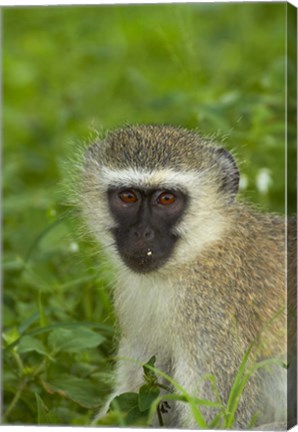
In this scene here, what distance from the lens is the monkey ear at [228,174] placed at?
7.11 m

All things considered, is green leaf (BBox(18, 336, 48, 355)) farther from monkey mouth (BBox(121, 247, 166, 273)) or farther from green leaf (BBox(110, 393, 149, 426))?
monkey mouth (BBox(121, 247, 166, 273))

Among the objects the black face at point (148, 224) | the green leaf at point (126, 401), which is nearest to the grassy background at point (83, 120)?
the green leaf at point (126, 401)

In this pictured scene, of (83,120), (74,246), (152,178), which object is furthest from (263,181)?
(83,120)

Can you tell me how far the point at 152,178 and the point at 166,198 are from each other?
0.47ft

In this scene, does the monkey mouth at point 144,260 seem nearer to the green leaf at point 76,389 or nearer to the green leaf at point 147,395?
the green leaf at point 147,395

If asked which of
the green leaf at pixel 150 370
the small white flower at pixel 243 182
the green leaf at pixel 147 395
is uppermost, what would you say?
the small white flower at pixel 243 182

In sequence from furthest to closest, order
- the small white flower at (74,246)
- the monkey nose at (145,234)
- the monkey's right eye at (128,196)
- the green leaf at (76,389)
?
the small white flower at (74,246) → the green leaf at (76,389) → the monkey's right eye at (128,196) → the monkey nose at (145,234)

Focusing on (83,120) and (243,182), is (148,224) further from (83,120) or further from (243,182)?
(83,120)

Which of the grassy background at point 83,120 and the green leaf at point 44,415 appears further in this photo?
the grassy background at point 83,120

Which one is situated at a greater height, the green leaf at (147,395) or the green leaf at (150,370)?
the green leaf at (150,370)

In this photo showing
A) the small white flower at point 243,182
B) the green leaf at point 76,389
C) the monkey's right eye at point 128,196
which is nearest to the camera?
the monkey's right eye at point 128,196

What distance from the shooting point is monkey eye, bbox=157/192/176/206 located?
6875mm

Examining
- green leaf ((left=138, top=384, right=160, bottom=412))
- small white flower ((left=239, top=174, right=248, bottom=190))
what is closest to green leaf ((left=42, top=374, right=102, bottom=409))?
green leaf ((left=138, top=384, right=160, bottom=412))

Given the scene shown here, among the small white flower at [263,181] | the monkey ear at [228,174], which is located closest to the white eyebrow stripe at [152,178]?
the monkey ear at [228,174]
